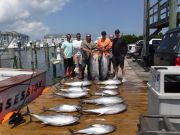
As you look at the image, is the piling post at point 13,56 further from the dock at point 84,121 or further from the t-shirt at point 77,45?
the dock at point 84,121

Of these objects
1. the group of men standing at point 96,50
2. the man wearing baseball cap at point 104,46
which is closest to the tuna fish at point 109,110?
the group of men standing at point 96,50

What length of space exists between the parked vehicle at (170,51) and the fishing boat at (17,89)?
10.7 feet

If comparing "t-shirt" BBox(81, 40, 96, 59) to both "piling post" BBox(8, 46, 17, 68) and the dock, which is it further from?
"piling post" BBox(8, 46, 17, 68)

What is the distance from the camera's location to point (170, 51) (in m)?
7.89

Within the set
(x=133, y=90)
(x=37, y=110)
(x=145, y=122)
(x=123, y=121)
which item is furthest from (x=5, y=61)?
(x=145, y=122)

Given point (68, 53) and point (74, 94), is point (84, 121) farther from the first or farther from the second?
point (68, 53)

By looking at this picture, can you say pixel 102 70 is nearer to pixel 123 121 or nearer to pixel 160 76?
pixel 123 121

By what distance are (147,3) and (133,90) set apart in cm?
1322

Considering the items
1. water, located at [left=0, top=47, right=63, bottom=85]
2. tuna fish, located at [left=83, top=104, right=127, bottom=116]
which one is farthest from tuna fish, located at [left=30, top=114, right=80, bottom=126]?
water, located at [left=0, top=47, right=63, bottom=85]

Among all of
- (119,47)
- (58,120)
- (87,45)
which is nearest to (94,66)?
(87,45)

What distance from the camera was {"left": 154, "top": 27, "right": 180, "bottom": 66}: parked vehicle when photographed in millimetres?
7489

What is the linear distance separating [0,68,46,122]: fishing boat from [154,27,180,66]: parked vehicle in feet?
10.7

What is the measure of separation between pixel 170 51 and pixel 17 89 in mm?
3514

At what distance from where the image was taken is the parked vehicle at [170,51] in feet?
24.6
